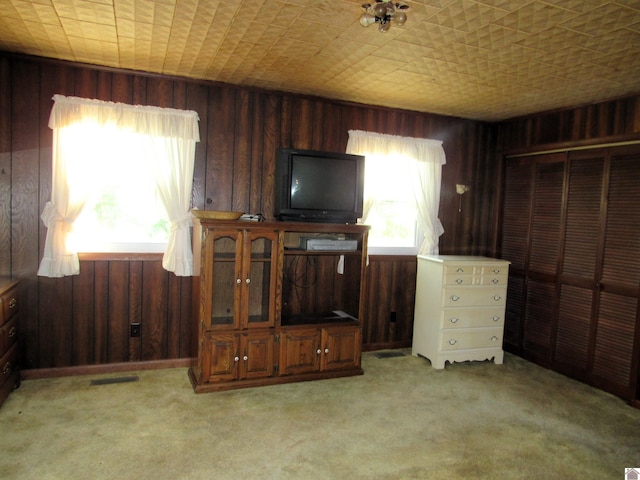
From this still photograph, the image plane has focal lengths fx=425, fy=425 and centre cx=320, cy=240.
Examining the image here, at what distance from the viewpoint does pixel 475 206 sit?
189 inches

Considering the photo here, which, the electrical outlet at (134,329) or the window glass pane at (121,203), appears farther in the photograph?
the electrical outlet at (134,329)

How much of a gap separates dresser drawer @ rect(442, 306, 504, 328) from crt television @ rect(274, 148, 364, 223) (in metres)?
1.27

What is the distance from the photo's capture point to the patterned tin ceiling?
228cm

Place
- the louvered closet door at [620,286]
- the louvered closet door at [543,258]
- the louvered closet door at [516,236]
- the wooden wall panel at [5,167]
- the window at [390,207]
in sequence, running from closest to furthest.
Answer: the wooden wall panel at [5,167], the louvered closet door at [620,286], the louvered closet door at [543,258], the window at [390,207], the louvered closet door at [516,236]

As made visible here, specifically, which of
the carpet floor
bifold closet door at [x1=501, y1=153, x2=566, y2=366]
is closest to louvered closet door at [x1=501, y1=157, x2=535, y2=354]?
bifold closet door at [x1=501, y1=153, x2=566, y2=366]

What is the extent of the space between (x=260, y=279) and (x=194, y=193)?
939 millimetres

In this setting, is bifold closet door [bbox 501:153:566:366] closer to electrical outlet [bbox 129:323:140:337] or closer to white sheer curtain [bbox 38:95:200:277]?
white sheer curtain [bbox 38:95:200:277]

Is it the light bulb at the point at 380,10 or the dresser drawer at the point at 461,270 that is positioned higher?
the light bulb at the point at 380,10

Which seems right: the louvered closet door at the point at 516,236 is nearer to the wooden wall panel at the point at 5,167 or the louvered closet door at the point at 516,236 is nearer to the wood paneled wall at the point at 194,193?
the wood paneled wall at the point at 194,193

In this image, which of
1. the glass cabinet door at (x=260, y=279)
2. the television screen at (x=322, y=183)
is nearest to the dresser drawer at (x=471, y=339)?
the television screen at (x=322, y=183)

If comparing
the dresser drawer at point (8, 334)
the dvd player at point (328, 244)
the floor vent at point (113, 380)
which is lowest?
the floor vent at point (113, 380)

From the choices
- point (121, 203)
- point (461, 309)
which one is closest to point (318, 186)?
point (121, 203)

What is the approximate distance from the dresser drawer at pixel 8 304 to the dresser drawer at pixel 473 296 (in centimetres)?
343

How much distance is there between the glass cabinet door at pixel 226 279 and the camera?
331 cm
